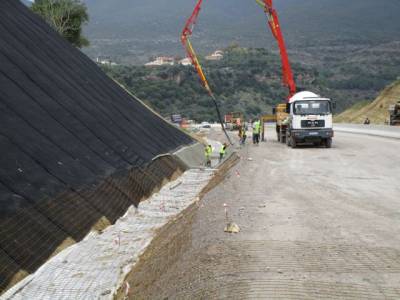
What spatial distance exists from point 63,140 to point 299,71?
12500 centimetres

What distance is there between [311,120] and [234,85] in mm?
84736

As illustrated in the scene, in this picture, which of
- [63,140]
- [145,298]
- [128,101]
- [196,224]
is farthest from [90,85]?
[145,298]

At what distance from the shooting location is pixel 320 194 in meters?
14.7

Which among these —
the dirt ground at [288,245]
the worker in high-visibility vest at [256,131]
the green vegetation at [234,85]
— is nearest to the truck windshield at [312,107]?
the worker in high-visibility vest at [256,131]

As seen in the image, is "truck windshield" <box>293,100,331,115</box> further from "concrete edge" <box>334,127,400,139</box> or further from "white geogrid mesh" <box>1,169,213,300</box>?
"white geogrid mesh" <box>1,169,213,300</box>

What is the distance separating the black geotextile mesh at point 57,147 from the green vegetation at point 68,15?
29.7 metres

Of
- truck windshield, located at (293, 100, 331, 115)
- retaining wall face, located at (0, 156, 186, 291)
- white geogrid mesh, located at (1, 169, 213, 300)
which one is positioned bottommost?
white geogrid mesh, located at (1, 169, 213, 300)

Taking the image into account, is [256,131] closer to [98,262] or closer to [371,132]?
[371,132]

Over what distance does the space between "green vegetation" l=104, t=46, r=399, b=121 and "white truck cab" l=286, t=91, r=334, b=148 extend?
1908 inches

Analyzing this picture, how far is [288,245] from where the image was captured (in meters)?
9.08

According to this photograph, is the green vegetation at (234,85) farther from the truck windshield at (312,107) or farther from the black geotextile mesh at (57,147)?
the black geotextile mesh at (57,147)

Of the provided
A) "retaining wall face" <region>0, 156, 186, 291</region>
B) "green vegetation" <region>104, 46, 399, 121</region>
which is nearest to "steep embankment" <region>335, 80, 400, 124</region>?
"green vegetation" <region>104, 46, 399, 121</region>

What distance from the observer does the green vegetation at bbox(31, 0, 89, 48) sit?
2089 inches

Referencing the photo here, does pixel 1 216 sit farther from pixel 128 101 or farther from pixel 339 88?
pixel 339 88
